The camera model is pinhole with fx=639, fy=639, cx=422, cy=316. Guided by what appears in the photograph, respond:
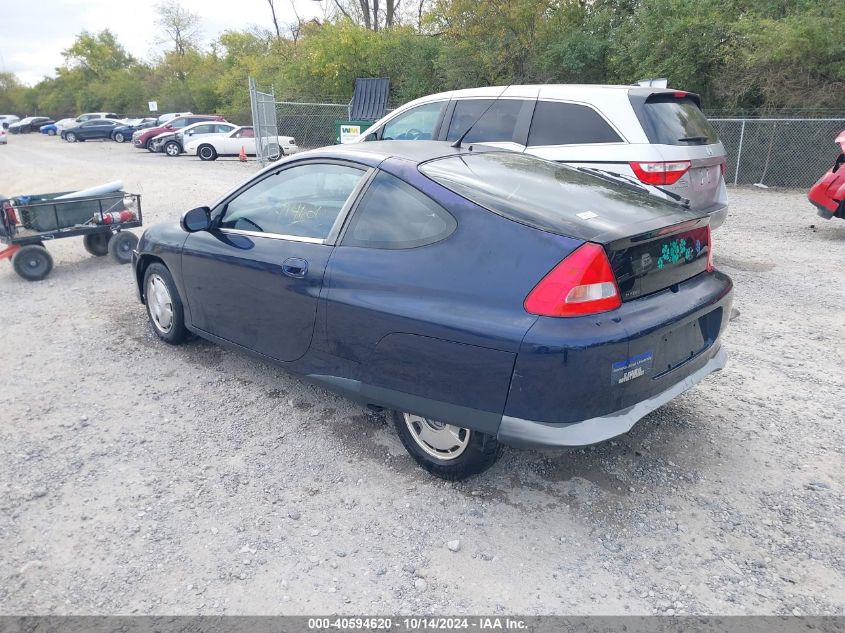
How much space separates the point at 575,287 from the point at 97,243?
7.24 m

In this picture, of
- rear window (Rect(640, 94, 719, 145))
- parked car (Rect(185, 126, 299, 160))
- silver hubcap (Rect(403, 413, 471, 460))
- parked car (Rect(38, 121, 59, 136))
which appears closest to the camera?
silver hubcap (Rect(403, 413, 471, 460))

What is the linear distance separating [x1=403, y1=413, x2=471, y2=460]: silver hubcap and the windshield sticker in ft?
2.47

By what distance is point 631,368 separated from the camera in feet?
9.18

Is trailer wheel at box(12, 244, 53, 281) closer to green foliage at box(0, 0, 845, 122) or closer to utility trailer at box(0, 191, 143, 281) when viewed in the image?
utility trailer at box(0, 191, 143, 281)

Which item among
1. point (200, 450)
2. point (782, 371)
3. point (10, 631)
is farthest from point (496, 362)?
point (782, 371)

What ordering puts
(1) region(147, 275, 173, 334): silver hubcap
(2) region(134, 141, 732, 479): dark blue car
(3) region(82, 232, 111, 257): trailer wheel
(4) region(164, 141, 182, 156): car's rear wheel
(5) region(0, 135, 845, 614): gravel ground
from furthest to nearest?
(4) region(164, 141, 182, 156): car's rear wheel → (3) region(82, 232, 111, 257): trailer wheel → (1) region(147, 275, 173, 334): silver hubcap → (2) region(134, 141, 732, 479): dark blue car → (5) region(0, 135, 845, 614): gravel ground

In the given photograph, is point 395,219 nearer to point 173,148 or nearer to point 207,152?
point 207,152

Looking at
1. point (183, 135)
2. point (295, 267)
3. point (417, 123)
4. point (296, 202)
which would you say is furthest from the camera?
point (183, 135)

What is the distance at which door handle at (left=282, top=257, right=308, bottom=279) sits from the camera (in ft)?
11.6

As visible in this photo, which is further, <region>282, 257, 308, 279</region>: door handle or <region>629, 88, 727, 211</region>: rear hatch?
<region>629, 88, 727, 211</region>: rear hatch

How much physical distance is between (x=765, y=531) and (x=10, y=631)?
3187 mm

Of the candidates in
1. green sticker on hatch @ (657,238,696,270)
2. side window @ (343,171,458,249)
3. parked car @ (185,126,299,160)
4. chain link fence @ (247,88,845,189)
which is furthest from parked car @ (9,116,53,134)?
green sticker on hatch @ (657,238,696,270)

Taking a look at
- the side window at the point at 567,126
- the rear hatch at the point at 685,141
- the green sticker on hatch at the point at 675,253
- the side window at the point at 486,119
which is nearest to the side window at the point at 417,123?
the side window at the point at 486,119

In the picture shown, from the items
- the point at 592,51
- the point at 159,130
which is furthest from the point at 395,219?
the point at 159,130
